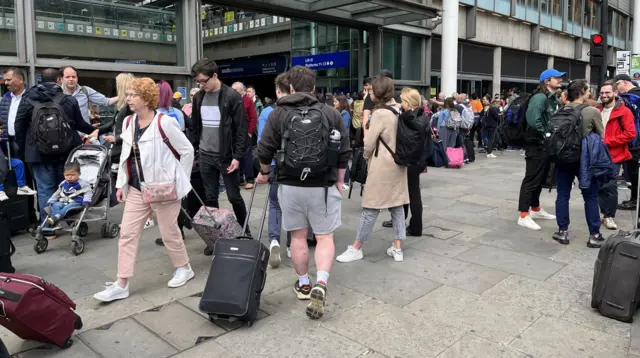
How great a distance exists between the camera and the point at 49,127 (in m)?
5.91

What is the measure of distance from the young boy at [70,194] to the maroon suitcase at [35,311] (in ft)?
8.61

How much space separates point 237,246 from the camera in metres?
3.73

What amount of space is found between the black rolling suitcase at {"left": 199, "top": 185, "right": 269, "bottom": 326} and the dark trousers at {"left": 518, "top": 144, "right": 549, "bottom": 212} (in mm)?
4034

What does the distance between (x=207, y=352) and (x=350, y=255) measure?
2.17 meters

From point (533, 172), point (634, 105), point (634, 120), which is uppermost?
point (634, 105)

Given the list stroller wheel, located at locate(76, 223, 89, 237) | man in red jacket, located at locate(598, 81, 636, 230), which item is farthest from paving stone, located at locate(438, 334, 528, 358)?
stroller wheel, located at locate(76, 223, 89, 237)

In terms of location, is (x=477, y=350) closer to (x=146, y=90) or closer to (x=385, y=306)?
(x=385, y=306)

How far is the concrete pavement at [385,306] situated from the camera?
135 inches

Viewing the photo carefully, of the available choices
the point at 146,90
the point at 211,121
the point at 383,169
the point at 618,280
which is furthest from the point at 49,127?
the point at 618,280

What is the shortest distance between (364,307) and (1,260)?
3047mm

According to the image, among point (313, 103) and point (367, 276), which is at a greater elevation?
point (313, 103)

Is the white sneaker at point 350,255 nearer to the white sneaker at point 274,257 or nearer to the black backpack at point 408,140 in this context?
the white sneaker at point 274,257

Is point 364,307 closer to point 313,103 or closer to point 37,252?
point 313,103

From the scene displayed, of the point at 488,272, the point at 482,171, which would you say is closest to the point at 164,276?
the point at 488,272
